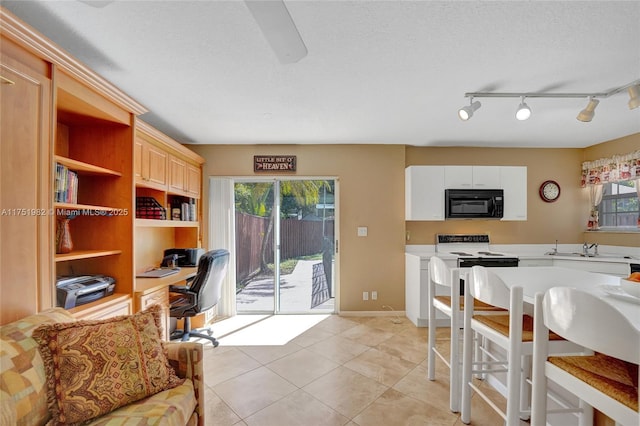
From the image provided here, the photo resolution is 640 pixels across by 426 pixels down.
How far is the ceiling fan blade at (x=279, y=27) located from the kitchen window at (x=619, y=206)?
4.51m

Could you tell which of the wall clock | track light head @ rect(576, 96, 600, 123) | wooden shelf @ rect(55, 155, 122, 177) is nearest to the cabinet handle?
wooden shelf @ rect(55, 155, 122, 177)

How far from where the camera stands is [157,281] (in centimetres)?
250

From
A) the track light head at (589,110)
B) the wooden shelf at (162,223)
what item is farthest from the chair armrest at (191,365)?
the track light head at (589,110)

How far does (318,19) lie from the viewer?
4.75ft

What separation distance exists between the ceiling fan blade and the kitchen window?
4.51 meters

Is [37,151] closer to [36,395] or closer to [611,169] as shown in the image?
[36,395]

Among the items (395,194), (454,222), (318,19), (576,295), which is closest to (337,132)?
(395,194)

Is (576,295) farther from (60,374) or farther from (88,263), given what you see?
(88,263)

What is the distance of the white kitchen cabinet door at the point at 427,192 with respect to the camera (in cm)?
364

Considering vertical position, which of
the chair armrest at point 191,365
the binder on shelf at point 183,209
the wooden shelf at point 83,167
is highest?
the wooden shelf at point 83,167

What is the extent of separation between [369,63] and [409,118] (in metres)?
1.19

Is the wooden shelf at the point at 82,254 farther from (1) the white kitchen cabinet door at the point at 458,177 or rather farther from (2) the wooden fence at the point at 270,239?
(1) the white kitchen cabinet door at the point at 458,177

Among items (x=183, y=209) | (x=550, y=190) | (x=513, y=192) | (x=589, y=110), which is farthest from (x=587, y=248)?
(x=183, y=209)

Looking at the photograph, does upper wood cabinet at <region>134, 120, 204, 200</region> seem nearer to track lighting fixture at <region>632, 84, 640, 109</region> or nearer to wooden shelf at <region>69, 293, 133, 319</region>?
wooden shelf at <region>69, 293, 133, 319</region>
